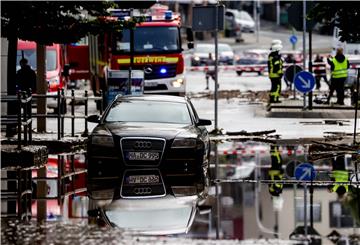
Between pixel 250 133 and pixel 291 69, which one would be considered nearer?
pixel 250 133

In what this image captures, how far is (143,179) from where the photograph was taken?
738 inches

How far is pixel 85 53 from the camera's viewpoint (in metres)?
48.8

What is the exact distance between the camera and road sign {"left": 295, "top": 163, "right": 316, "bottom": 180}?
19438 mm

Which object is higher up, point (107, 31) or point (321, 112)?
point (107, 31)

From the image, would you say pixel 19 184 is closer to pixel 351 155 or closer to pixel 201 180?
pixel 201 180

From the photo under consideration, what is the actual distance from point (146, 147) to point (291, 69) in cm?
1778

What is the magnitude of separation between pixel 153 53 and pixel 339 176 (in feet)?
63.1

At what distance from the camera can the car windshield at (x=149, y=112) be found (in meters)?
21.0

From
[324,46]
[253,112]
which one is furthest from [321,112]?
[324,46]

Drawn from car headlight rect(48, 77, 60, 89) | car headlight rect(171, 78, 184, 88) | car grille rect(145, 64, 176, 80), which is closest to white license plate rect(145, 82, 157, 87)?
car grille rect(145, 64, 176, 80)

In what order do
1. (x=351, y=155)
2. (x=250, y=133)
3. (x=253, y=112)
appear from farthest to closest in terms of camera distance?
(x=253, y=112) < (x=250, y=133) < (x=351, y=155)

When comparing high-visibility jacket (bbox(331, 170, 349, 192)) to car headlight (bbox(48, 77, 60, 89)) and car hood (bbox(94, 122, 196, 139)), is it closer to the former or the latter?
car hood (bbox(94, 122, 196, 139))

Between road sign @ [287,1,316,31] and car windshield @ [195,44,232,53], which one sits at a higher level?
Answer: road sign @ [287,1,316,31]

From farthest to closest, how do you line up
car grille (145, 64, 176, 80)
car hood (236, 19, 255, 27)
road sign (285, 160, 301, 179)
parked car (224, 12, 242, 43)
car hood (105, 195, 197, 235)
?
car hood (236, 19, 255, 27), parked car (224, 12, 242, 43), car grille (145, 64, 176, 80), road sign (285, 160, 301, 179), car hood (105, 195, 197, 235)
